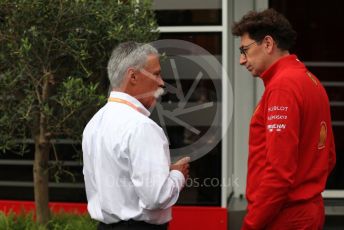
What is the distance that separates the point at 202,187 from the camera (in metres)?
7.25

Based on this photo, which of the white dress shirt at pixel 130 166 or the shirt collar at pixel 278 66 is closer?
the white dress shirt at pixel 130 166

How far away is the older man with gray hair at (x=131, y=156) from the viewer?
9.80 feet

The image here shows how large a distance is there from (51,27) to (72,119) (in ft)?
2.61

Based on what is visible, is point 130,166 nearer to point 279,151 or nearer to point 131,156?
point 131,156

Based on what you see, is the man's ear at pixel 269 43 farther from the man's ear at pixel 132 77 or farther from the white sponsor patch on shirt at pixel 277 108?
the man's ear at pixel 132 77

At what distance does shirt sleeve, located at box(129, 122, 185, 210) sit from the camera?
2.97 meters

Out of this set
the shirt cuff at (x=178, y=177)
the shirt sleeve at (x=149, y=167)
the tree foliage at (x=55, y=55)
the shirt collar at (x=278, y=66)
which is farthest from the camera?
the tree foliage at (x=55, y=55)

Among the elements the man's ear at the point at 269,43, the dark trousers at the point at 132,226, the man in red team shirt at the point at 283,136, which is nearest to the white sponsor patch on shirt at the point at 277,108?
the man in red team shirt at the point at 283,136

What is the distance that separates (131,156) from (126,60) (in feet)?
1.75

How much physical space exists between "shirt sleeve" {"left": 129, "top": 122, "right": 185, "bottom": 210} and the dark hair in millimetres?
828

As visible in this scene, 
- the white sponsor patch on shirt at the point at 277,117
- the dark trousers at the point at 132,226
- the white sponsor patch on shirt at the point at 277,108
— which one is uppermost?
the white sponsor patch on shirt at the point at 277,108

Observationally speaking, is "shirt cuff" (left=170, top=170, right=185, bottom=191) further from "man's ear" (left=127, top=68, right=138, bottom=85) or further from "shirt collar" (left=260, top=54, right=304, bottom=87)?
"shirt collar" (left=260, top=54, right=304, bottom=87)

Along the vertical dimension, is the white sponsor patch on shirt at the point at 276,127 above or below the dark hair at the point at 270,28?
below

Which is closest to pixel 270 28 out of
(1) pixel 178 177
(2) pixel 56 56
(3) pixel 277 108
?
(3) pixel 277 108
